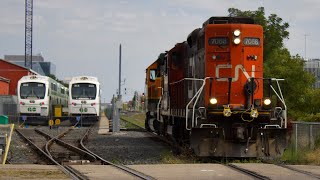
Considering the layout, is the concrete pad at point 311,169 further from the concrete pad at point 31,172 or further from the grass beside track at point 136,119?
the grass beside track at point 136,119

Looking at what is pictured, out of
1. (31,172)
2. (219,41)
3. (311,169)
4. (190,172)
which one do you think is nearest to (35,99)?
(219,41)

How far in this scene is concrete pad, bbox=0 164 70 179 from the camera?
1191 cm

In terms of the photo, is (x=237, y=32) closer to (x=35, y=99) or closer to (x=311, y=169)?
(x=311, y=169)

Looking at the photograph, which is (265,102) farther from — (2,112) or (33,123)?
(2,112)

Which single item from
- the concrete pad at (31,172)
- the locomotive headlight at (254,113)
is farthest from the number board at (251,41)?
the concrete pad at (31,172)

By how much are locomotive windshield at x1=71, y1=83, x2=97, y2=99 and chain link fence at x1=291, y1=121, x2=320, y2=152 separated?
2804 centimetres

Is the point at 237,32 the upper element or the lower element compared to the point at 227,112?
upper

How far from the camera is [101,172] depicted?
42.5ft

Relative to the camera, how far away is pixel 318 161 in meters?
15.4

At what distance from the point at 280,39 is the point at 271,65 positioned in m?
2.97

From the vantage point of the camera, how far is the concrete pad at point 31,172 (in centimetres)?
1191

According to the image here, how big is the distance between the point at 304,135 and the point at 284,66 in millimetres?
21610

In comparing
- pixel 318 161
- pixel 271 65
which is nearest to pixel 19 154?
pixel 318 161

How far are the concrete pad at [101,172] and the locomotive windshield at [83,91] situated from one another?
29822 millimetres
